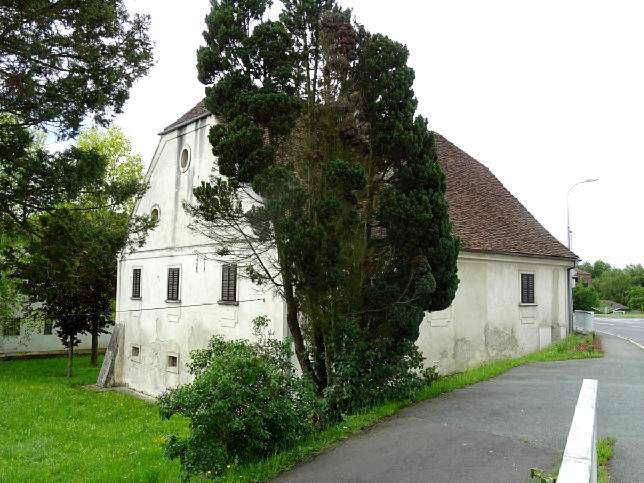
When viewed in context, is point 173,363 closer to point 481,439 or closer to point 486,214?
point 486,214

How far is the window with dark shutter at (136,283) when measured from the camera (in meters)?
22.2

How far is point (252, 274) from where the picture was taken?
30.4 ft

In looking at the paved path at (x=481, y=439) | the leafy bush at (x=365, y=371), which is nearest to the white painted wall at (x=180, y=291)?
the leafy bush at (x=365, y=371)

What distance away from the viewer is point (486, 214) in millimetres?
18609

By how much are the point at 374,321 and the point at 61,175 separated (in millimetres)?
6441

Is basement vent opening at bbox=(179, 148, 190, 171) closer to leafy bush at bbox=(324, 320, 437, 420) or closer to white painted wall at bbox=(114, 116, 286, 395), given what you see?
white painted wall at bbox=(114, 116, 286, 395)

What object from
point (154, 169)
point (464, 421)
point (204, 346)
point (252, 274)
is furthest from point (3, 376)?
point (464, 421)

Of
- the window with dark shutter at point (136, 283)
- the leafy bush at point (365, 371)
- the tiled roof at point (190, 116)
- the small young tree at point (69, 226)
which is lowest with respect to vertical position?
the leafy bush at point (365, 371)

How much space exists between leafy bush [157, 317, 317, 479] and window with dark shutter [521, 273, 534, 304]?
42.2 feet

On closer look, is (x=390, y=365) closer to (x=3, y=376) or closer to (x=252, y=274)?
(x=252, y=274)

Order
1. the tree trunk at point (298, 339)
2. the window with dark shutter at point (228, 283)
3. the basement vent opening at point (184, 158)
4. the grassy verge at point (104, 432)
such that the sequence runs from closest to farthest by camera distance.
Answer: the grassy verge at point (104, 432) → the tree trunk at point (298, 339) → the window with dark shutter at point (228, 283) → the basement vent opening at point (184, 158)

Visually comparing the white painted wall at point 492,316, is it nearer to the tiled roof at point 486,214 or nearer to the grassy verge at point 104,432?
the tiled roof at point 486,214

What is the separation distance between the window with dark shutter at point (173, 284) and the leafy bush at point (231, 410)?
11896 millimetres

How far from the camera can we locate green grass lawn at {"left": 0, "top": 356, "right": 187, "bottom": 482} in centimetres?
1023
